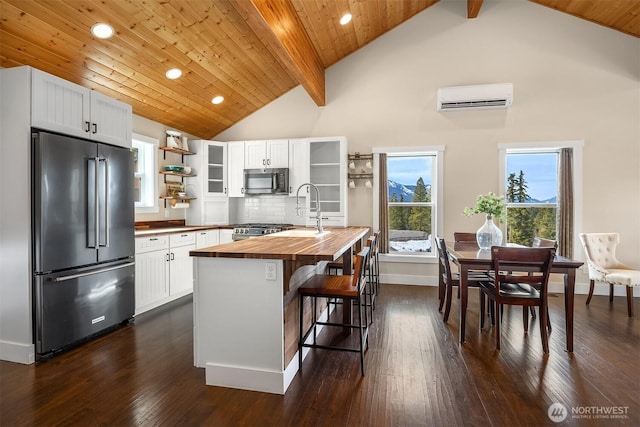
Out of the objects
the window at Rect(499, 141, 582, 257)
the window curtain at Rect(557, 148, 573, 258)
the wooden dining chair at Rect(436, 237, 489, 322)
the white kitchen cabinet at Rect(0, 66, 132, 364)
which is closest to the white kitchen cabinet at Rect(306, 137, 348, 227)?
the wooden dining chair at Rect(436, 237, 489, 322)

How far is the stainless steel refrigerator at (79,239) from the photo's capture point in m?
2.60

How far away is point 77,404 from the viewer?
204 cm

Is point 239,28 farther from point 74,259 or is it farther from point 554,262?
point 554,262

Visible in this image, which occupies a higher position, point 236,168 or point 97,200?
point 236,168

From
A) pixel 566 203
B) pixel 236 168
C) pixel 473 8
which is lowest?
pixel 566 203

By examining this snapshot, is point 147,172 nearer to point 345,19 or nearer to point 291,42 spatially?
point 291,42

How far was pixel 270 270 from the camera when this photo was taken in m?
2.18

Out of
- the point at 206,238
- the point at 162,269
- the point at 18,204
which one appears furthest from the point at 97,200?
the point at 206,238

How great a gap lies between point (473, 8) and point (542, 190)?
2.77 m

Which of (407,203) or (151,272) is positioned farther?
(407,203)

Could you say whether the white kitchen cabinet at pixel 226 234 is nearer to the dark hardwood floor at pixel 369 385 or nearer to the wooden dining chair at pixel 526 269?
the dark hardwood floor at pixel 369 385

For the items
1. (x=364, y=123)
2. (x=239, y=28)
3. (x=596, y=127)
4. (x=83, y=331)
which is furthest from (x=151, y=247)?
(x=596, y=127)

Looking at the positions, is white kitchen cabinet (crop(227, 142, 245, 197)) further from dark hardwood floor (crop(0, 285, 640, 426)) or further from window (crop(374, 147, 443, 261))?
dark hardwood floor (crop(0, 285, 640, 426))

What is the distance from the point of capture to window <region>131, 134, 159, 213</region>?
4535mm
